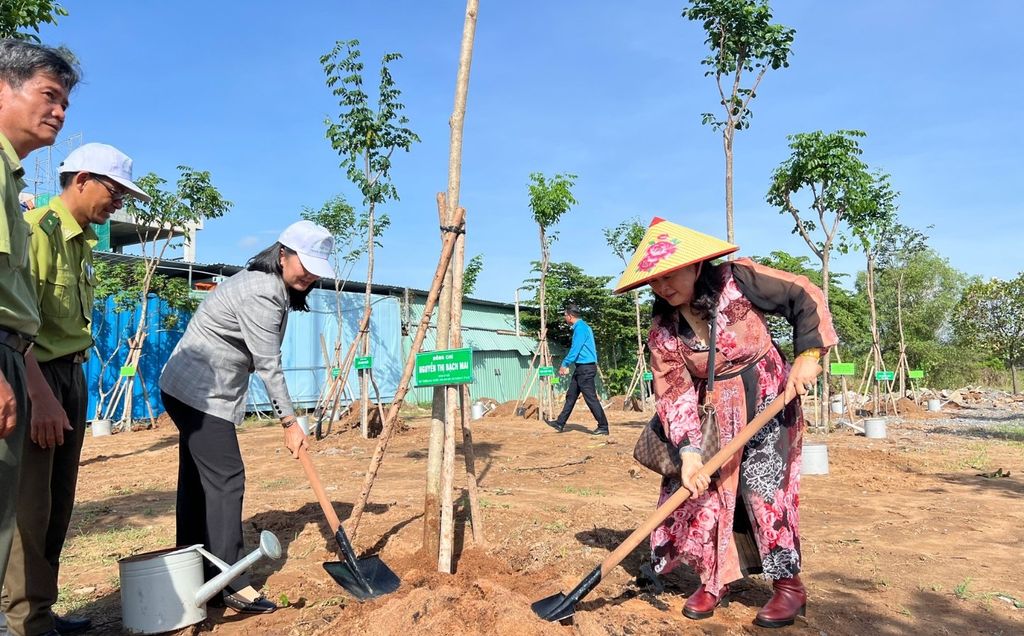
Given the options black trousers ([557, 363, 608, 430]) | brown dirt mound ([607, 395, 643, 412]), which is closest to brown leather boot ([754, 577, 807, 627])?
black trousers ([557, 363, 608, 430])

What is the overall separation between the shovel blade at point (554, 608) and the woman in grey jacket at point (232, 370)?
123 centimetres

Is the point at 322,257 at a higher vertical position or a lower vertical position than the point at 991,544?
higher

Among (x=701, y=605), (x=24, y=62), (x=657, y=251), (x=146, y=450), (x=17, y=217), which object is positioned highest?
(x=24, y=62)

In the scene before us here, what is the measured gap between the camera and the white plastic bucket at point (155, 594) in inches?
103

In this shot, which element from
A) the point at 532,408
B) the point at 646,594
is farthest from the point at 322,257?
the point at 532,408

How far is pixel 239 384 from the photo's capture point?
3.13 m

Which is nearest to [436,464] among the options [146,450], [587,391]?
[587,391]

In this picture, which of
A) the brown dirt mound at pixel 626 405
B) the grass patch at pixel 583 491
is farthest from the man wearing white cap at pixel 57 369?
the brown dirt mound at pixel 626 405

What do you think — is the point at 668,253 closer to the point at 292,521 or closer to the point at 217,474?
the point at 217,474

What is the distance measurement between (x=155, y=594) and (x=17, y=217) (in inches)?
63.6

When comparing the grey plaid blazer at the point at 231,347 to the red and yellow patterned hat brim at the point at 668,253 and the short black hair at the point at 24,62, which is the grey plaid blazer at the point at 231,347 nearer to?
the short black hair at the point at 24,62

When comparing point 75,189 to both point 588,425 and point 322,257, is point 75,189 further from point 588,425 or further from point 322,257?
point 588,425

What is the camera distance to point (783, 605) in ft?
9.29

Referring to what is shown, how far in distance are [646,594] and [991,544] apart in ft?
8.25
